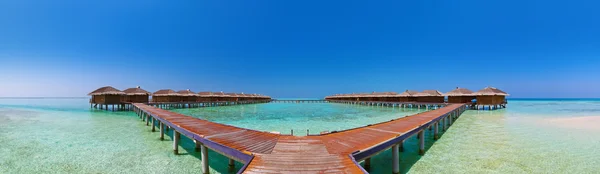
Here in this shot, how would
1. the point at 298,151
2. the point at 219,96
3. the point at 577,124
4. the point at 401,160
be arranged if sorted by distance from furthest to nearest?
1. the point at 219,96
2. the point at 577,124
3. the point at 401,160
4. the point at 298,151

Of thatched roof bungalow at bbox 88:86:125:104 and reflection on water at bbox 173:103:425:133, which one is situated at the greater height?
thatched roof bungalow at bbox 88:86:125:104

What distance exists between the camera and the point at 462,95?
2444 centimetres

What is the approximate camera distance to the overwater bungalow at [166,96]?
2670 cm

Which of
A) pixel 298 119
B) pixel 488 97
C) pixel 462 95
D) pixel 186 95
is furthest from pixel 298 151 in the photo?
pixel 186 95

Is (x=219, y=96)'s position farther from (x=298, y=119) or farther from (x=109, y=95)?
(x=298, y=119)

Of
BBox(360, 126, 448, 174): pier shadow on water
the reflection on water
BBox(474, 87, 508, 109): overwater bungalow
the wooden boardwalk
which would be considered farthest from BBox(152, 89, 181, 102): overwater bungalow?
BBox(474, 87, 508, 109): overwater bungalow

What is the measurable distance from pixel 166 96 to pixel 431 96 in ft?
101

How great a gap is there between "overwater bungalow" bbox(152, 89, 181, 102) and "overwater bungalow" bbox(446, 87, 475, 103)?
100 feet

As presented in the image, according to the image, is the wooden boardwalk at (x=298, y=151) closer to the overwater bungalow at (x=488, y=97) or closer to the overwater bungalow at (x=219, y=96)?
the overwater bungalow at (x=488, y=97)

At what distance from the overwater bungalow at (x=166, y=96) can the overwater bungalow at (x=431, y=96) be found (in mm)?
28223

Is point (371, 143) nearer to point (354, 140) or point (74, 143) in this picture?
point (354, 140)

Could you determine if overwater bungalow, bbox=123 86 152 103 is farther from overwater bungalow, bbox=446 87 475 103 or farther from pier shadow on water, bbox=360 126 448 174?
overwater bungalow, bbox=446 87 475 103

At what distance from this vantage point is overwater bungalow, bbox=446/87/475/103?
79.5ft

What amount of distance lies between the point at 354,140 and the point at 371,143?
0.36 metres
